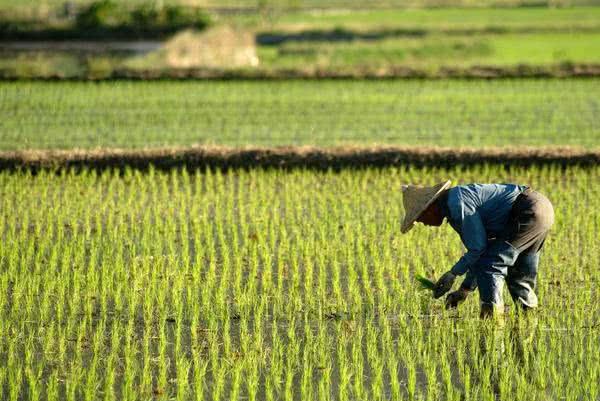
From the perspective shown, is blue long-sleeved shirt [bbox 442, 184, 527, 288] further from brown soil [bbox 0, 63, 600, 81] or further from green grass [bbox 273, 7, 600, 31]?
green grass [bbox 273, 7, 600, 31]

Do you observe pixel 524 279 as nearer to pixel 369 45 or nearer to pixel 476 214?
pixel 476 214

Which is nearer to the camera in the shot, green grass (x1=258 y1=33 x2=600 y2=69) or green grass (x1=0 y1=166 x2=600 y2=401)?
green grass (x1=0 y1=166 x2=600 y2=401)

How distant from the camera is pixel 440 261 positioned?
313 inches

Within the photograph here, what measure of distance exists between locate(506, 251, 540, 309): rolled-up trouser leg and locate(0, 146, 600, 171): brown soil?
186 inches

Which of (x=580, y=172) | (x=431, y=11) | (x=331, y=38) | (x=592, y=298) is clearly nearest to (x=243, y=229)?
(x=592, y=298)

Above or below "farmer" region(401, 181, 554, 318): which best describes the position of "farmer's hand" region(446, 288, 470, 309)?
below

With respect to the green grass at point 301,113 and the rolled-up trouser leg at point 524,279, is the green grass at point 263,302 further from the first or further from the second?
the green grass at point 301,113

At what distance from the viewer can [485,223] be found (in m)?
6.42

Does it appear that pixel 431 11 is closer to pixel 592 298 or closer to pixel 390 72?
pixel 390 72

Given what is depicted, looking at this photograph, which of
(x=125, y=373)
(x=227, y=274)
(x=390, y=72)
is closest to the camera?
(x=125, y=373)

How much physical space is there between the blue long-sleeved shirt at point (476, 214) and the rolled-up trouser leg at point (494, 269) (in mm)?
96

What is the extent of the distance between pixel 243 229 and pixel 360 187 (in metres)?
1.84

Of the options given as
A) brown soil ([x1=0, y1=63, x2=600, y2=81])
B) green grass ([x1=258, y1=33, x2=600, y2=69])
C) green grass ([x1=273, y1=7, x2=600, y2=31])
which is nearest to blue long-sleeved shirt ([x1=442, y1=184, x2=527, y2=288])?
brown soil ([x1=0, y1=63, x2=600, y2=81])

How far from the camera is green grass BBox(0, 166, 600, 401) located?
5.75 m
